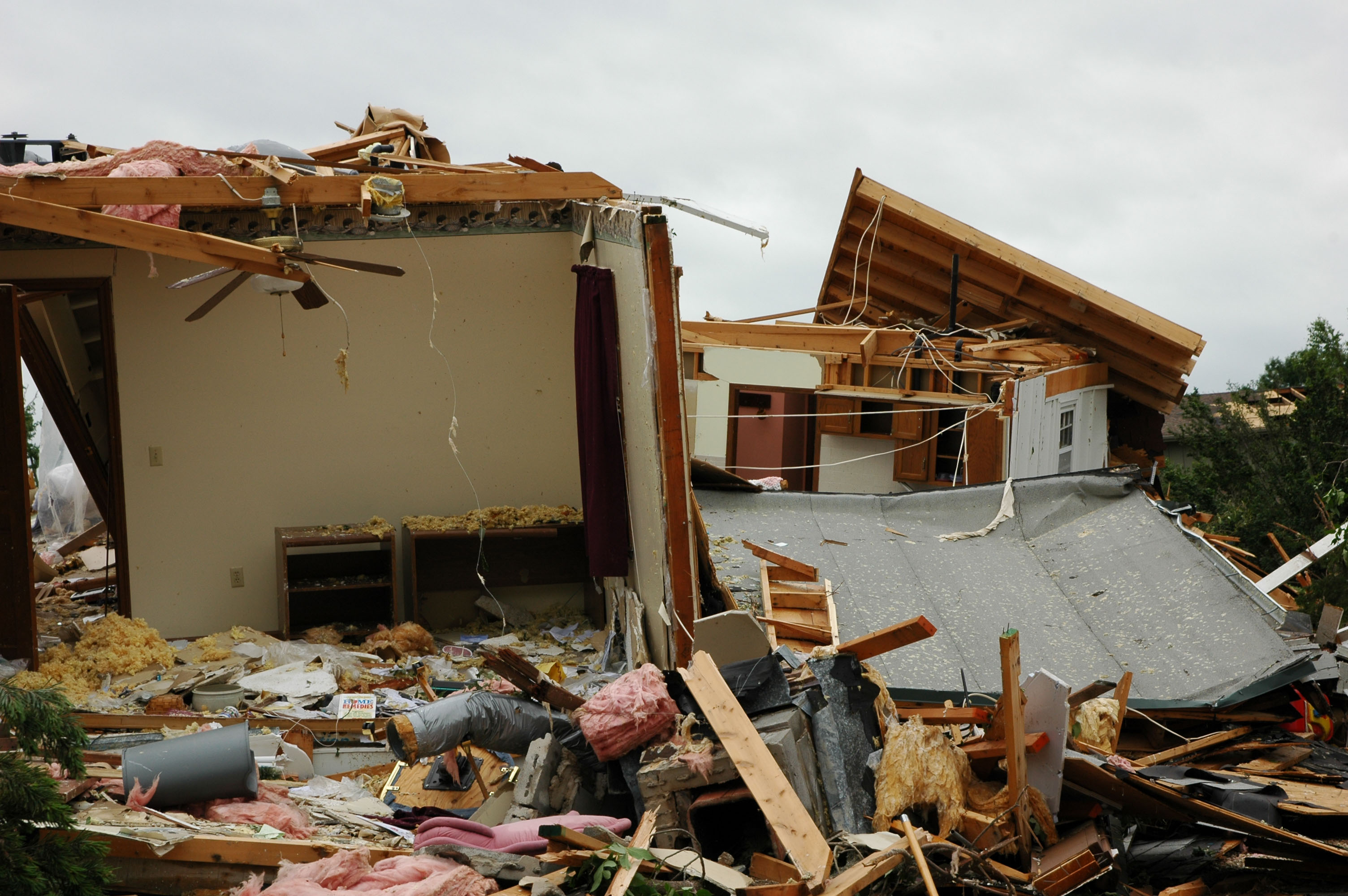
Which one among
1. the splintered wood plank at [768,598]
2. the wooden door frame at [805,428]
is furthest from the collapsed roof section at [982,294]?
the splintered wood plank at [768,598]

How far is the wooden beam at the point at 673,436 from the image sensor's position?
5.36 meters

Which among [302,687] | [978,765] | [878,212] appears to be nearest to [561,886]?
[978,765]

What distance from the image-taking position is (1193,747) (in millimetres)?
5652

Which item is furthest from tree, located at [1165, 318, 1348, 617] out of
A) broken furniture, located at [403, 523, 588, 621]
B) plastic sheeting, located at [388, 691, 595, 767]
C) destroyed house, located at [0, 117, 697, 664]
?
plastic sheeting, located at [388, 691, 595, 767]

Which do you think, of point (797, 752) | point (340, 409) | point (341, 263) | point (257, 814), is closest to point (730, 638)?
point (797, 752)

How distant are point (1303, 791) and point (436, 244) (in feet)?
22.2

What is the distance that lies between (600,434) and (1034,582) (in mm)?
3491

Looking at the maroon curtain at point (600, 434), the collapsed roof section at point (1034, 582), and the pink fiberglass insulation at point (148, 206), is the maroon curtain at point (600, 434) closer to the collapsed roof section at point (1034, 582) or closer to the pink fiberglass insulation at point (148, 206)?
the collapsed roof section at point (1034, 582)

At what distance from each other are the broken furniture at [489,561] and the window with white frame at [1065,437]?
715 centimetres

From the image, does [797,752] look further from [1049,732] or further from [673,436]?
[673,436]

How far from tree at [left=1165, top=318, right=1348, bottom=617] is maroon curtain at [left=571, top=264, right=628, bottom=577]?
8.01 metres

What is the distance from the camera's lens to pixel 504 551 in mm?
8602

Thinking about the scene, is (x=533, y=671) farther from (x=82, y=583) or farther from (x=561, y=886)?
(x=82, y=583)

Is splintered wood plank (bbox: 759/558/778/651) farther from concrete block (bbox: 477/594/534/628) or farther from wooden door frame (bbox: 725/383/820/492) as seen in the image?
wooden door frame (bbox: 725/383/820/492)
